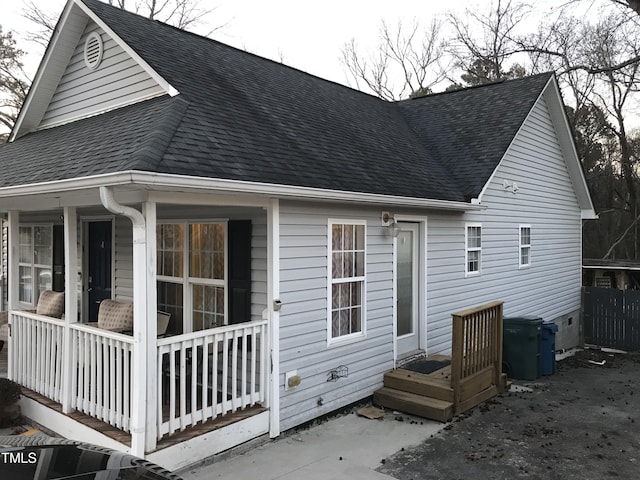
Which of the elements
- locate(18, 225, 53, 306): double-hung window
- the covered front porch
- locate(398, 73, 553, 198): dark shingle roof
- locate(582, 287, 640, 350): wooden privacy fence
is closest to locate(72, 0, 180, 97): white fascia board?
the covered front porch

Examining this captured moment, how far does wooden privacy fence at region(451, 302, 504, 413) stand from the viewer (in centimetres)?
619

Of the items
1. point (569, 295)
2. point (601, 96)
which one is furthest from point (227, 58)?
point (601, 96)

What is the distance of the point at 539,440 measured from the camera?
5.50 meters

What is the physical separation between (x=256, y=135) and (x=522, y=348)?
5437 millimetres

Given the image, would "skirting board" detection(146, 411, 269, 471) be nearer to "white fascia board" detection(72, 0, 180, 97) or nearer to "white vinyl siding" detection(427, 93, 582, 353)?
"white vinyl siding" detection(427, 93, 582, 353)

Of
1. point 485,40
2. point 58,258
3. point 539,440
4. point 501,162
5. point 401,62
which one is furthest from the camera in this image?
point 401,62

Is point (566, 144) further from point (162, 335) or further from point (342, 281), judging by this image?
point (162, 335)

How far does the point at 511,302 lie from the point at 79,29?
9.03 meters

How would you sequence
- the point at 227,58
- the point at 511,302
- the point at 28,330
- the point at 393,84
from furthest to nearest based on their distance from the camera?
the point at 393,84, the point at 511,302, the point at 227,58, the point at 28,330

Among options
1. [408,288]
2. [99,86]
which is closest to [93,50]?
[99,86]

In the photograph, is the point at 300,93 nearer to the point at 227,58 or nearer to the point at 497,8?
the point at 227,58

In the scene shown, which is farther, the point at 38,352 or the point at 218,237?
the point at 218,237

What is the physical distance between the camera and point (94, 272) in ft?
27.8

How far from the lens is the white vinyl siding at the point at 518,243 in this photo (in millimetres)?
8250
